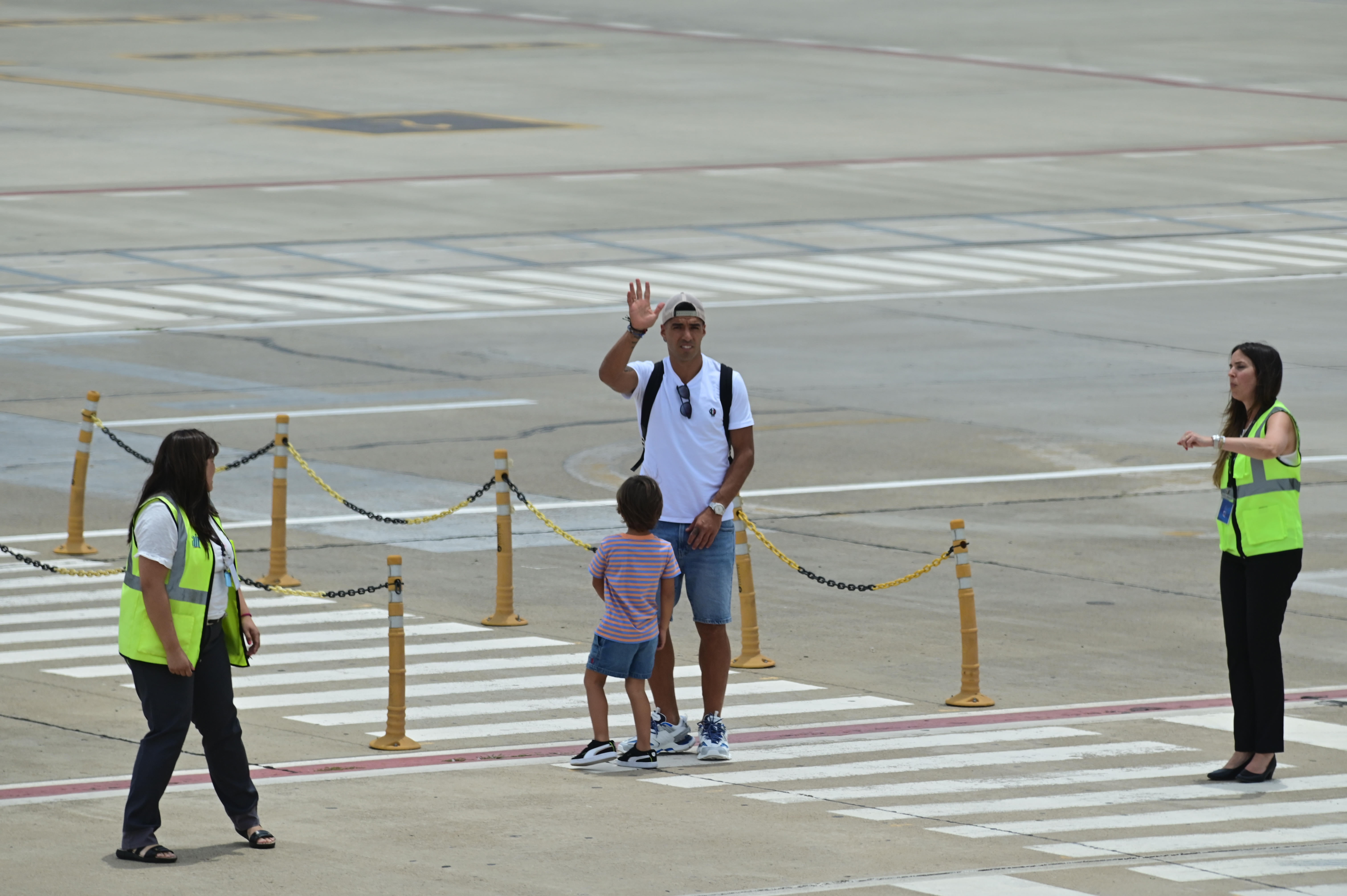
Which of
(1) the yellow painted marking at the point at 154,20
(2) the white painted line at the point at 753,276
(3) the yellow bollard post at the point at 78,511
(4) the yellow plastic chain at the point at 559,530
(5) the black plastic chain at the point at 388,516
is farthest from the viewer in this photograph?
(1) the yellow painted marking at the point at 154,20

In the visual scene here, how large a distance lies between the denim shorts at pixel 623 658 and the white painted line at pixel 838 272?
22.9 meters

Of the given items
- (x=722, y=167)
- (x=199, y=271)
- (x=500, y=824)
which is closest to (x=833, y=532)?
(x=500, y=824)

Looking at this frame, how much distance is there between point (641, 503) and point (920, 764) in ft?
6.30

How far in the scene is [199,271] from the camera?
116 feet

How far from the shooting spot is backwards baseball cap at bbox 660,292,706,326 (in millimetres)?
11914

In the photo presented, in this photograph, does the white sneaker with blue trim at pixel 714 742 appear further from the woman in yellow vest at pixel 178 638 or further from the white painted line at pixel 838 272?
the white painted line at pixel 838 272

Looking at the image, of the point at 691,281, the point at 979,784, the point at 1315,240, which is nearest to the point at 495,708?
the point at 979,784

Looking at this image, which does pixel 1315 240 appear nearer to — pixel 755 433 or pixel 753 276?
pixel 753 276

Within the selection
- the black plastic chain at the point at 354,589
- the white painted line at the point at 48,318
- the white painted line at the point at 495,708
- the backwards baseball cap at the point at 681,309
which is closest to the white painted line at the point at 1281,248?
the white painted line at the point at 48,318

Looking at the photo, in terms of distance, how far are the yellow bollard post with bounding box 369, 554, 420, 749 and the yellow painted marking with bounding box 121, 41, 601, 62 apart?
56352 millimetres

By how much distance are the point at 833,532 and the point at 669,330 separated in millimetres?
7094

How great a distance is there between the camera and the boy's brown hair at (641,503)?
11750 mm

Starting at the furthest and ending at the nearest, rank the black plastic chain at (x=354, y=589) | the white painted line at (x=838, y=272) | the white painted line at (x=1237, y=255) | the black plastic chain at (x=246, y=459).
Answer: the white painted line at (x=1237, y=255), the white painted line at (x=838, y=272), the black plastic chain at (x=246, y=459), the black plastic chain at (x=354, y=589)

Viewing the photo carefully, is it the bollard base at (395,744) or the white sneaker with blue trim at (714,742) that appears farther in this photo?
the bollard base at (395,744)
